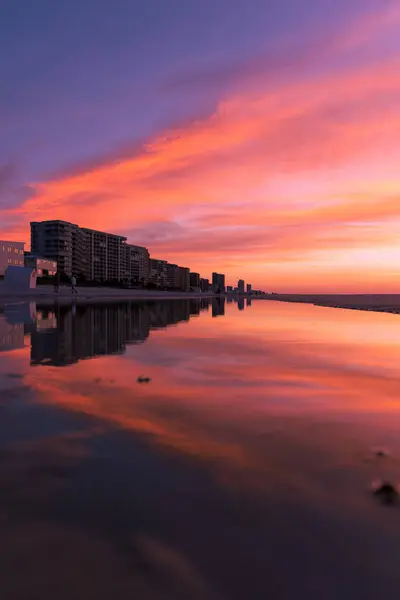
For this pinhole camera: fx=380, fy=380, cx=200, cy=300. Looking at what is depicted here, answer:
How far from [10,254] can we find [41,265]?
31.1m

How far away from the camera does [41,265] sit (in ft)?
505

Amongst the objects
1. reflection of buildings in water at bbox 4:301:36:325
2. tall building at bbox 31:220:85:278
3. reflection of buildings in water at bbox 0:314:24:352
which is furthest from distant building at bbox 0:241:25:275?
reflection of buildings in water at bbox 0:314:24:352

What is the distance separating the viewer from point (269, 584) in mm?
2828

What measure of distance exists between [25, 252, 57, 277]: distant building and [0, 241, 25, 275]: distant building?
40.3ft

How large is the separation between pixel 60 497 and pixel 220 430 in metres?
2.71

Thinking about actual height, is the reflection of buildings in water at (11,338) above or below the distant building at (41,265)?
below

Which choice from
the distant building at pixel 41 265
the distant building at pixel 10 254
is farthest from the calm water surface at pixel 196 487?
the distant building at pixel 41 265

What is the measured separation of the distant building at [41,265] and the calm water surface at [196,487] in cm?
14381

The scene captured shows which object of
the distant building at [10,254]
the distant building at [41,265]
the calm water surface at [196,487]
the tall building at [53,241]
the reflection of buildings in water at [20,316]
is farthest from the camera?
the tall building at [53,241]

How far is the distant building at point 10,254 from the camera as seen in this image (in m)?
119

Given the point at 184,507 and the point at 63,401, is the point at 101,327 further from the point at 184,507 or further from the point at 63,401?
the point at 184,507

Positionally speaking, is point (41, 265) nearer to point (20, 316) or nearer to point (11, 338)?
point (20, 316)

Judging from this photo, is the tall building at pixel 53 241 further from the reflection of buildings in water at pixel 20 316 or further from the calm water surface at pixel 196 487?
the calm water surface at pixel 196 487

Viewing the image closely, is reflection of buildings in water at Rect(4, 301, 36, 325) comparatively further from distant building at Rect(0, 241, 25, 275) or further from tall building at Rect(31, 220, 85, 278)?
tall building at Rect(31, 220, 85, 278)
